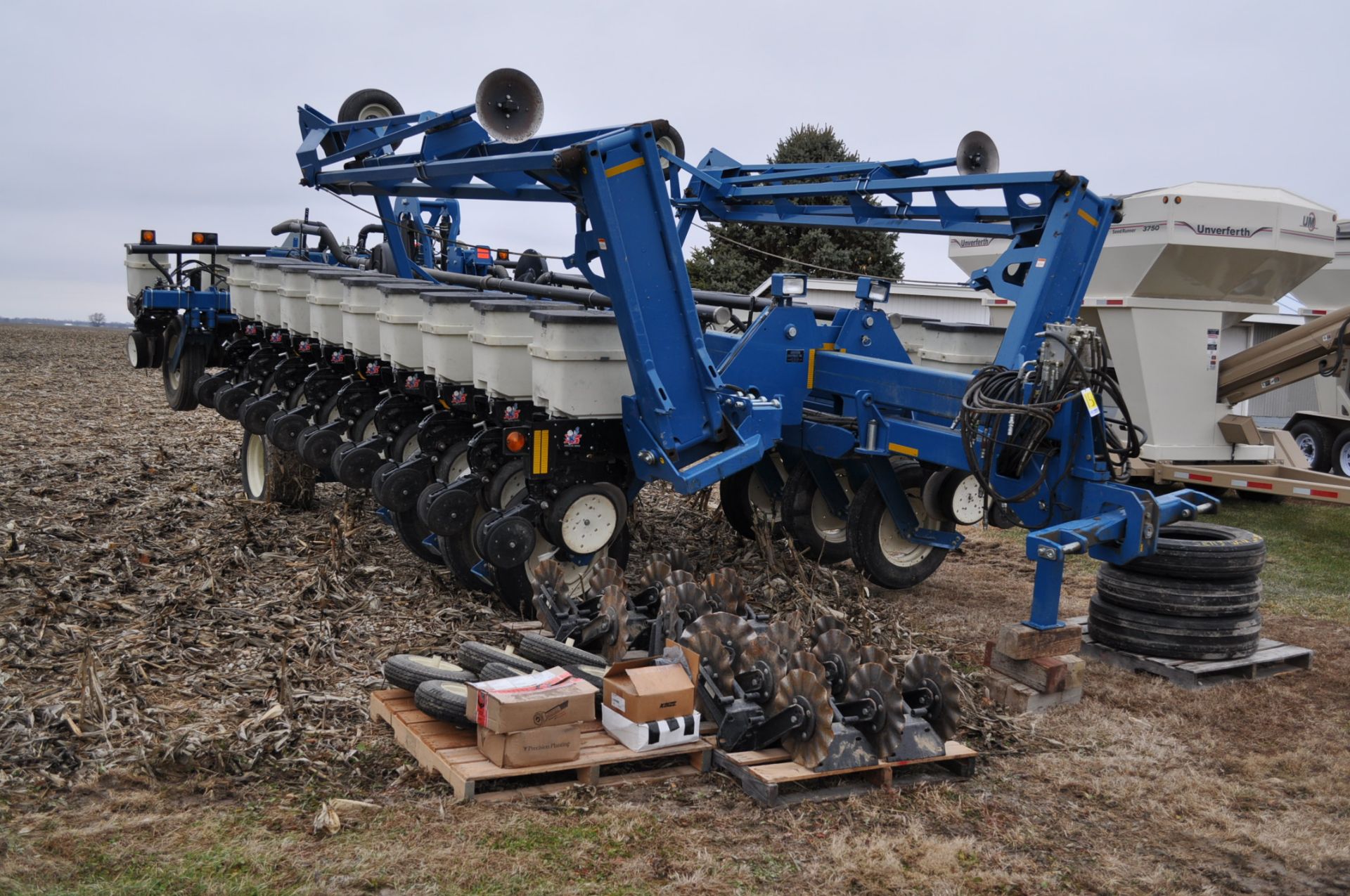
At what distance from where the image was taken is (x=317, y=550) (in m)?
8.50

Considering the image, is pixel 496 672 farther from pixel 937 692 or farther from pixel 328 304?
pixel 328 304

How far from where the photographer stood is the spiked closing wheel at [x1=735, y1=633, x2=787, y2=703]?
16.3ft

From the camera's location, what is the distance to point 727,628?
534 cm

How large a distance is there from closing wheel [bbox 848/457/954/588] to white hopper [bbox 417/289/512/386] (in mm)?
2739

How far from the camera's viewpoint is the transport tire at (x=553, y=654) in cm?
560

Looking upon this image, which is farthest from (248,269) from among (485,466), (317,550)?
(485,466)

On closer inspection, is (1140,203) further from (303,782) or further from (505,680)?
(303,782)

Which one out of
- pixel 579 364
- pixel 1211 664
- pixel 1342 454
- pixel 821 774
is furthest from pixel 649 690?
pixel 1342 454

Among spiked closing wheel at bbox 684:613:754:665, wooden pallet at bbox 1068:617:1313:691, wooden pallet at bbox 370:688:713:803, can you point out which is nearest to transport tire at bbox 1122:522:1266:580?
wooden pallet at bbox 1068:617:1313:691

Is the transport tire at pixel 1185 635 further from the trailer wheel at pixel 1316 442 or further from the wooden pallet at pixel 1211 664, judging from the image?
the trailer wheel at pixel 1316 442

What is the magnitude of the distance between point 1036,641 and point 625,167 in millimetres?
3306

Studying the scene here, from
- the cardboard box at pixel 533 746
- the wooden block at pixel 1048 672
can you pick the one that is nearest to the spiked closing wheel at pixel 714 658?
the cardboard box at pixel 533 746

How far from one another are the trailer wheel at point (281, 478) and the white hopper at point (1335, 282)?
11.1 metres

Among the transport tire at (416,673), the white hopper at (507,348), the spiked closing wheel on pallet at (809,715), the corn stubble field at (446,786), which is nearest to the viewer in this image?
the corn stubble field at (446,786)
